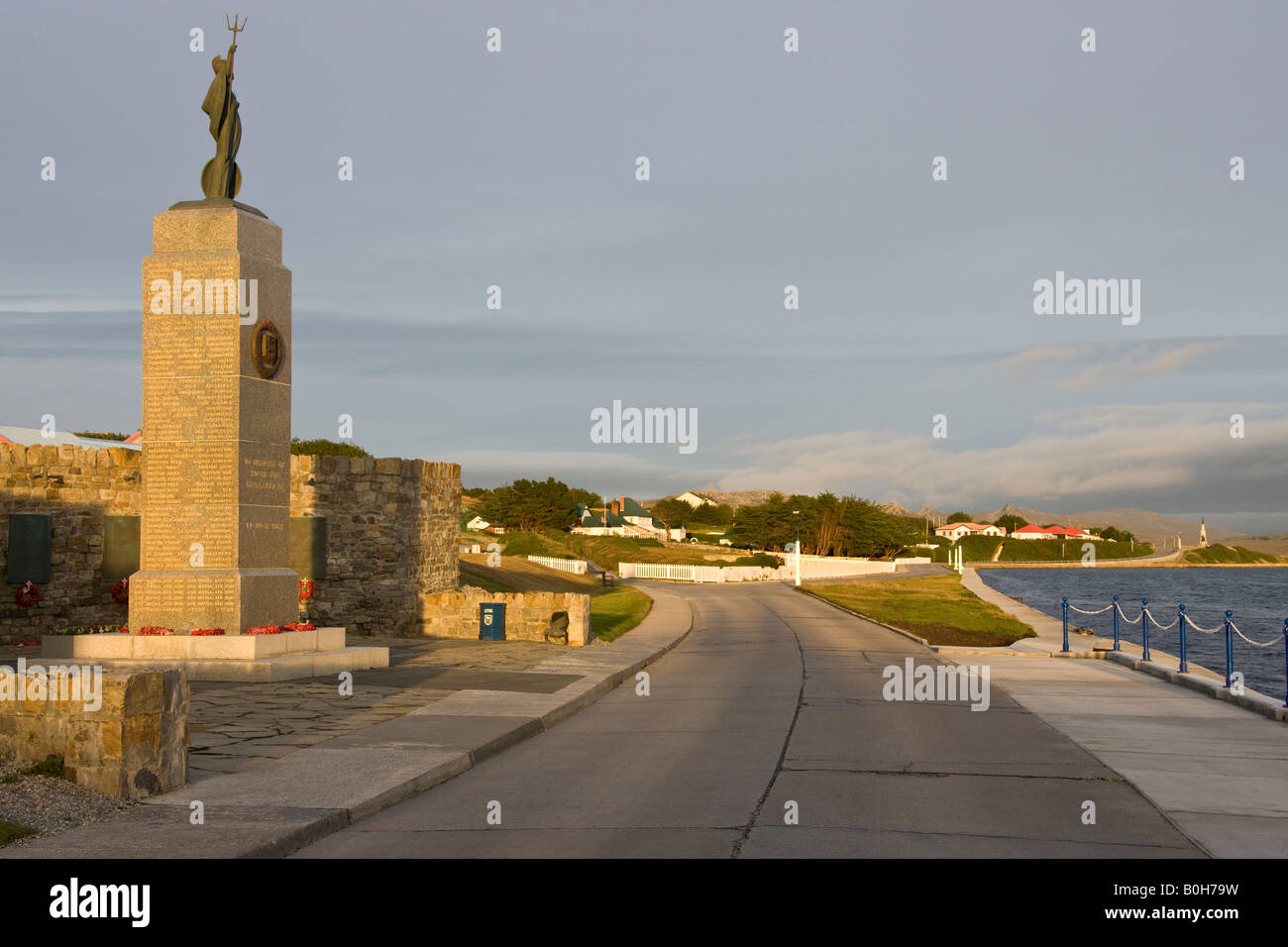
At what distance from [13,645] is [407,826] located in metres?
16.3

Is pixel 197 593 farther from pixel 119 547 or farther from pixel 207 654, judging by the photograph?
pixel 119 547

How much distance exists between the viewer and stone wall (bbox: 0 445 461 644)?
2244 centimetres

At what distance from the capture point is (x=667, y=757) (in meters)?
11.5

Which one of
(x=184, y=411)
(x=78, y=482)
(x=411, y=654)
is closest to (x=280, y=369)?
(x=184, y=411)

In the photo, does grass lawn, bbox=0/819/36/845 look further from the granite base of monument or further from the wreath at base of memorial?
the wreath at base of memorial

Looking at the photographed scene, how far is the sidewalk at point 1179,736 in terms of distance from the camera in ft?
28.6

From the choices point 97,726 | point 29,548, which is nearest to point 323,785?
point 97,726

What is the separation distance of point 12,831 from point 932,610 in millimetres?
37860

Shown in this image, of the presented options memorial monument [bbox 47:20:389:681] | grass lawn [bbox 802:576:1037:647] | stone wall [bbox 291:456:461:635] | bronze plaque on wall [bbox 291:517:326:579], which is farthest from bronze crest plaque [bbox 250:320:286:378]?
grass lawn [bbox 802:576:1037:647]

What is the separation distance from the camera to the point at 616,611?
37.1 m

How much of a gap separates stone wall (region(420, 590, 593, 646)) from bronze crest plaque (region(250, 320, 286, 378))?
905 cm

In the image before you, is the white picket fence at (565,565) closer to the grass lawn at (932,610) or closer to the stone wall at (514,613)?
the grass lawn at (932,610)

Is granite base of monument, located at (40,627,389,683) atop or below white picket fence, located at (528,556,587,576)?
atop
